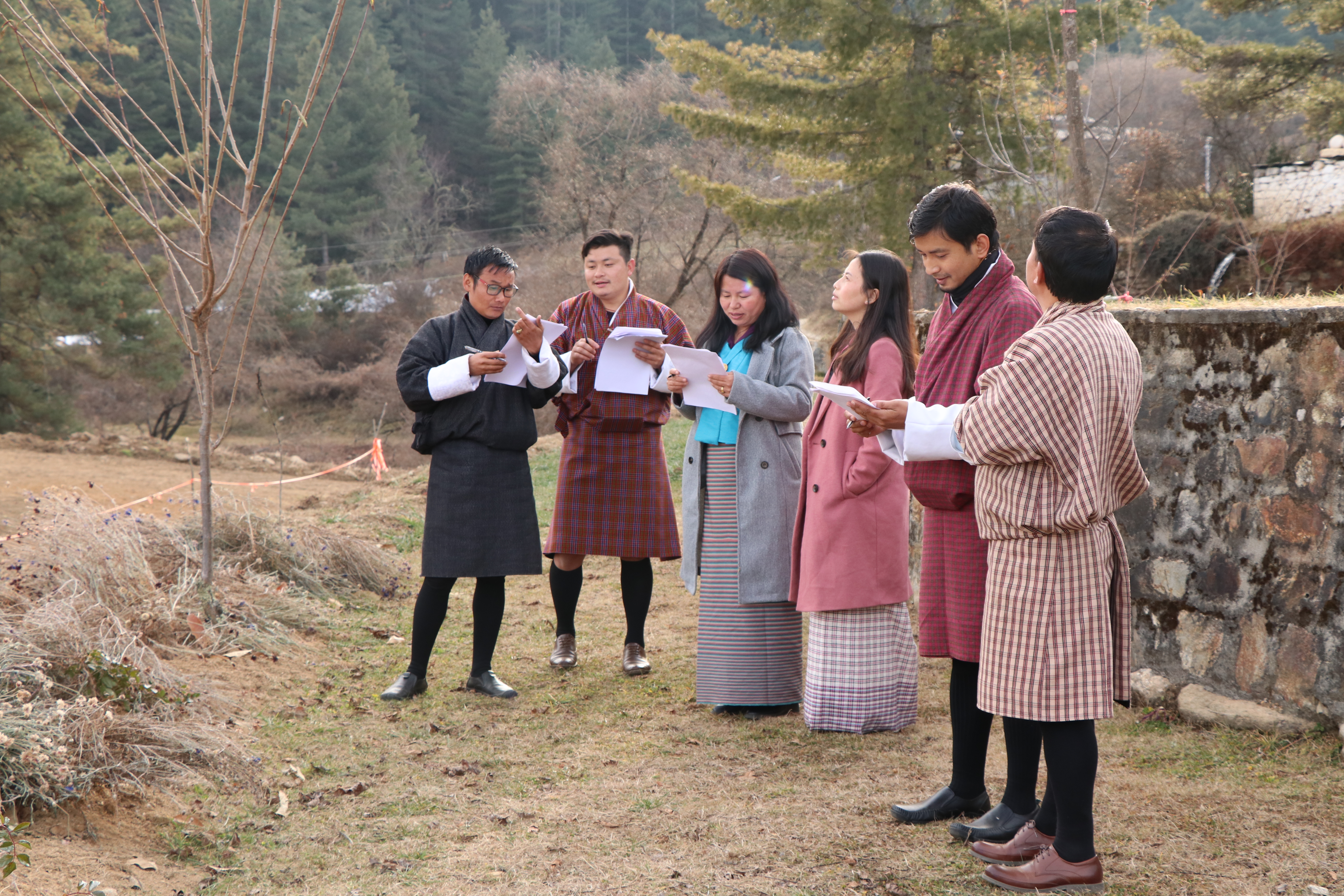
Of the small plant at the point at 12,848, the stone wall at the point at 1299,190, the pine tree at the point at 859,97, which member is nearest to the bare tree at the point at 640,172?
the pine tree at the point at 859,97

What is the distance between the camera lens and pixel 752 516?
4000mm

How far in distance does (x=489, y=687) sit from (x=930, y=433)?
2371mm

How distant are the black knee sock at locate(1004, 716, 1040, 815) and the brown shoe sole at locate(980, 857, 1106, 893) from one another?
299mm

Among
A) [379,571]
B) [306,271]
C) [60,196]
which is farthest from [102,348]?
[379,571]

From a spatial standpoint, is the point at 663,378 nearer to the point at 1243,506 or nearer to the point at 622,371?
the point at 622,371

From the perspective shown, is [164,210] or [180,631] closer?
[180,631]

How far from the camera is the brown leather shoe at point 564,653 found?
4789 millimetres

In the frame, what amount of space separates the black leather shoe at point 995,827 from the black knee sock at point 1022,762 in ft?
0.04

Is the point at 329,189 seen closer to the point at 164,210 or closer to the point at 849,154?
the point at 164,210

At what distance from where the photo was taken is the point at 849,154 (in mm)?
12961

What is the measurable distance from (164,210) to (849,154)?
12.1 metres

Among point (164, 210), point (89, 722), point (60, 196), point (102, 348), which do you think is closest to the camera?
point (89, 722)

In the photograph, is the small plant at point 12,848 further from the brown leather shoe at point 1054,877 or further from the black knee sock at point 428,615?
the brown leather shoe at point 1054,877

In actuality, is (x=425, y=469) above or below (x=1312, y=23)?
below
